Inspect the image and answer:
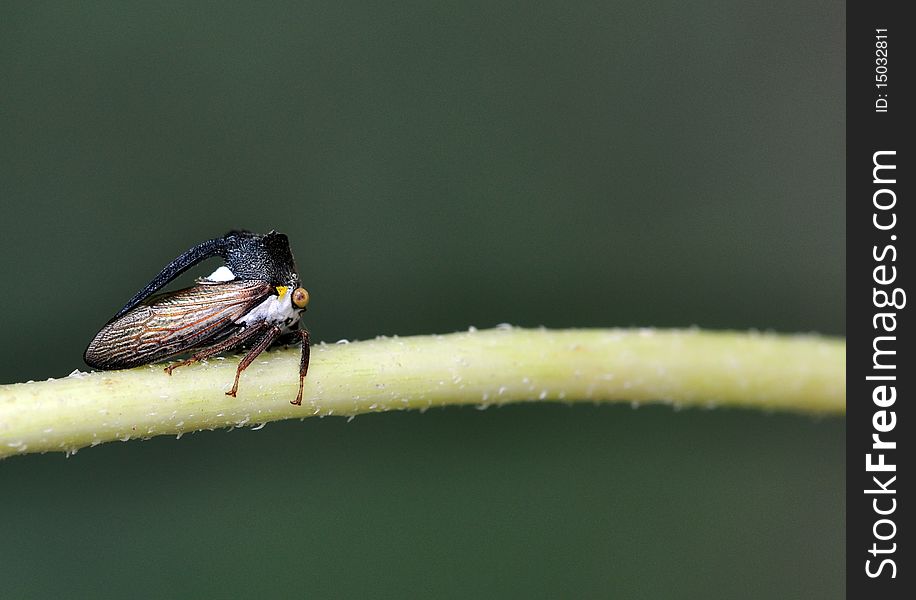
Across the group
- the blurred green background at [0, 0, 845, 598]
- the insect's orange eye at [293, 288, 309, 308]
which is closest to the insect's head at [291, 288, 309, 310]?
the insect's orange eye at [293, 288, 309, 308]

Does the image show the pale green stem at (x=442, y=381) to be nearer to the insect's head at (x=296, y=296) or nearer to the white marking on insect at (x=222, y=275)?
the insect's head at (x=296, y=296)

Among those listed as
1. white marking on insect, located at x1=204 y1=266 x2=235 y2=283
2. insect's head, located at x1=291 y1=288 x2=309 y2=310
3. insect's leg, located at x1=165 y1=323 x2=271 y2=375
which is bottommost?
insect's leg, located at x1=165 y1=323 x2=271 y2=375

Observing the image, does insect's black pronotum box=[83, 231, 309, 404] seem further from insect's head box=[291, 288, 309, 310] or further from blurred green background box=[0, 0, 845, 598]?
blurred green background box=[0, 0, 845, 598]

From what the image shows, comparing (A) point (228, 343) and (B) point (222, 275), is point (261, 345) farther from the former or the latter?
(B) point (222, 275)

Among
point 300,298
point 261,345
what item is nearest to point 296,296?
point 300,298

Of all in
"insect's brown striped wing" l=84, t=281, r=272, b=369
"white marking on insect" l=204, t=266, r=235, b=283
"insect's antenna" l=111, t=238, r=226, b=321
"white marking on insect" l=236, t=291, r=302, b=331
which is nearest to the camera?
"insect's brown striped wing" l=84, t=281, r=272, b=369

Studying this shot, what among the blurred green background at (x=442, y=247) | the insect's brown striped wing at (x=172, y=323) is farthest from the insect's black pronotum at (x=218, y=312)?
the blurred green background at (x=442, y=247)

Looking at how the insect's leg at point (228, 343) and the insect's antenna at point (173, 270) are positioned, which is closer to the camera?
the insect's leg at point (228, 343)
